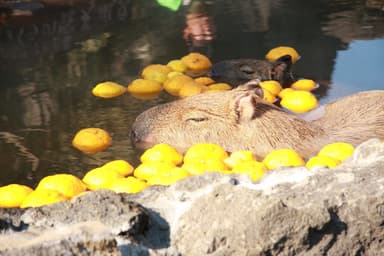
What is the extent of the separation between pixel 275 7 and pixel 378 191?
7.27 meters

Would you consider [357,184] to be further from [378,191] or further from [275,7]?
[275,7]

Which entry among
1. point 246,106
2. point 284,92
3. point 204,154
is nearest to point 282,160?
point 204,154

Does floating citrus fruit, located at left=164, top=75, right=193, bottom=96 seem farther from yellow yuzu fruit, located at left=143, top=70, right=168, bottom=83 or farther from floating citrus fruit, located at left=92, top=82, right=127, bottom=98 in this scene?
floating citrus fruit, located at left=92, top=82, right=127, bottom=98

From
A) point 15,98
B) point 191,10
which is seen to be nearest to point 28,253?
point 15,98

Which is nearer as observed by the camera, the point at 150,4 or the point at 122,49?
the point at 122,49

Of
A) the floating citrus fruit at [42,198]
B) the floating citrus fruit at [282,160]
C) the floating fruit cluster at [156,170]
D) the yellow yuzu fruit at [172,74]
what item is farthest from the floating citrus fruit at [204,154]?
the yellow yuzu fruit at [172,74]

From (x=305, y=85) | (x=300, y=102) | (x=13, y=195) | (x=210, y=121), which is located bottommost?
(x=305, y=85)

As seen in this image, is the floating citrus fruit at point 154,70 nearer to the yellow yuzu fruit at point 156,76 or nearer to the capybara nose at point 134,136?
the yellow yuzu fruit at point 156,76

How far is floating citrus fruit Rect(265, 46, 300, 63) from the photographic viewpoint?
8.22 metres

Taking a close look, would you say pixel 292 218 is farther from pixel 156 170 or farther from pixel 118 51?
pixel 118 51

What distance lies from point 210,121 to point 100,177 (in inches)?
54.8

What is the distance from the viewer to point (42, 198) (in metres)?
4.25

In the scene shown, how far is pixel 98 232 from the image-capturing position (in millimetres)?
Answer: 2928

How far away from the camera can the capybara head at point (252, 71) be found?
24.9ft
